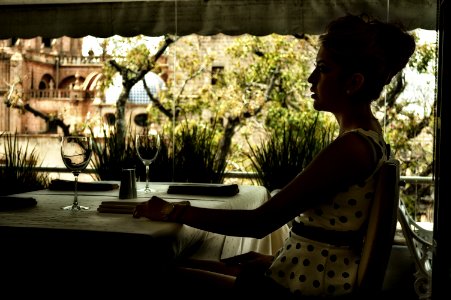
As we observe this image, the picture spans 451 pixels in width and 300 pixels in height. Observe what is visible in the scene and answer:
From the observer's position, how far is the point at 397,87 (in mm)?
12094

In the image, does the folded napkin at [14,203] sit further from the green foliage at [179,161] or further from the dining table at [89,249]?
the green foliage at [179,161]

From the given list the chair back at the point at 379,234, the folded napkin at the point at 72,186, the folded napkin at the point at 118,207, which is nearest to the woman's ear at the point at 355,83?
the chair back at the point at 379,234

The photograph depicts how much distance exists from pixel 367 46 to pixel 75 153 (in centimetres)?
91

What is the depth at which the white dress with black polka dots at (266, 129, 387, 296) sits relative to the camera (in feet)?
3.91

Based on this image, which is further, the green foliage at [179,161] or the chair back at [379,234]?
the green foliage at [179,161]

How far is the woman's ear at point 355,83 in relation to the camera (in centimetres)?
125

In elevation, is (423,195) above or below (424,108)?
below

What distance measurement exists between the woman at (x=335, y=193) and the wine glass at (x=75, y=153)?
48 cm

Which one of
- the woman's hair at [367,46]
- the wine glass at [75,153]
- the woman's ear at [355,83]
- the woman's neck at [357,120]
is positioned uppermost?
the woman's hair at [367,46]

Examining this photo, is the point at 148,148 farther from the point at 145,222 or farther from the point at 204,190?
the point at 145,222

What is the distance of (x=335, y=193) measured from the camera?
118 centimetres

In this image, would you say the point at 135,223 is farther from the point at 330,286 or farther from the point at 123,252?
the point at 330,286

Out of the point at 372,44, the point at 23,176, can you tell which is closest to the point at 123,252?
the point at 372,44

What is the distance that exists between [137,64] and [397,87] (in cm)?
652
